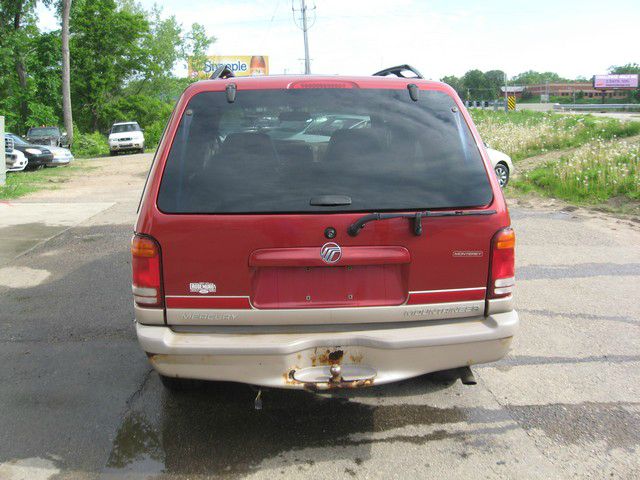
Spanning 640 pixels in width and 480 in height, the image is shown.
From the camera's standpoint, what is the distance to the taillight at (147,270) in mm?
3105

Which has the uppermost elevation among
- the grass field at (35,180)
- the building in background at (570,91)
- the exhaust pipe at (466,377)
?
the building in background at (570,91)

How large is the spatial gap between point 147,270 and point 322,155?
107cm

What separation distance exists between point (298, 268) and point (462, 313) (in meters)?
0.90

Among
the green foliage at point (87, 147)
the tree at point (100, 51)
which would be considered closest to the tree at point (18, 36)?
the tree at point (100, 51)

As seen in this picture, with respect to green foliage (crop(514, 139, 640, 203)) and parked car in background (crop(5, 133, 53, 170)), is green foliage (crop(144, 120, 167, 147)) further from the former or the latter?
green foliage (crop(514, 139, 640, 203))

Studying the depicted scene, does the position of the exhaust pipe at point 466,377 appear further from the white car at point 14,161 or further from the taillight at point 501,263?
the white car at point 14,161

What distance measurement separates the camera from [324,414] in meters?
3.80

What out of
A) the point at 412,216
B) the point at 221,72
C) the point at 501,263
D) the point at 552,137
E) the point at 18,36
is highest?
the point at 18,36

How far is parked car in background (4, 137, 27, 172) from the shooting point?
1942 cm

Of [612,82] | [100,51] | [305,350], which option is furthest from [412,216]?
[612,82]

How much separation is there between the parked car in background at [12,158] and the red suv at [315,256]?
60.9ft

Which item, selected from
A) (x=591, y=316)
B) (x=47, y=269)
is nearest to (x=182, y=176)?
(x=591, y=316)

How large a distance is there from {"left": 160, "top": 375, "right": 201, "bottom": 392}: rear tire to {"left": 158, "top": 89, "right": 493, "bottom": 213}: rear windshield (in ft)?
3.94

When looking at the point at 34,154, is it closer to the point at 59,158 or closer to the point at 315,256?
the point at 59,158
